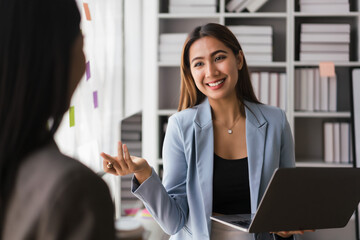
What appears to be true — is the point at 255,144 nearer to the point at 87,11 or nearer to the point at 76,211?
the point at 87,11

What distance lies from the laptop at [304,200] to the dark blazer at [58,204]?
711mm

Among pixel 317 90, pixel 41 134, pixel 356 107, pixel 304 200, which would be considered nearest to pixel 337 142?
pixel 356 107

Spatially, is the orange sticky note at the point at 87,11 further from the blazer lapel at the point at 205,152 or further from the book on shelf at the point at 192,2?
the book on shelf at the point at 192,2

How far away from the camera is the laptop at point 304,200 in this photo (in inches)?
42.6

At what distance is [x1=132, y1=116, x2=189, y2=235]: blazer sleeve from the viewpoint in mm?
1318

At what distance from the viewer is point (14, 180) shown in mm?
441

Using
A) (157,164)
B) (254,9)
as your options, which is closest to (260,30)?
(254,9)

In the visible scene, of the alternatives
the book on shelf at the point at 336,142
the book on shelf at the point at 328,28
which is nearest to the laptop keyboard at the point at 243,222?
the book on shelf at the point at 336,142

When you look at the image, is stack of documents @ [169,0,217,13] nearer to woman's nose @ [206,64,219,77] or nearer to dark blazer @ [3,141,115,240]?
woman's nose @ [206,64,219,77]

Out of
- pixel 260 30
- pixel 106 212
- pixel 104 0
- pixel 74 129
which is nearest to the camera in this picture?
pixel 106 212

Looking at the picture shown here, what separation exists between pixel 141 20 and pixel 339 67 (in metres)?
1.69

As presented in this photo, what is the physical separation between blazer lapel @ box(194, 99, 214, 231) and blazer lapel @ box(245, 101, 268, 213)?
142 mm

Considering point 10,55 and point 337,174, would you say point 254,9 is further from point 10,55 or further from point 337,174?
point 10,55

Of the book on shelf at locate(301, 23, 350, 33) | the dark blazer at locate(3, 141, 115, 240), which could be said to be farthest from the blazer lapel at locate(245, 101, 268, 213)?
the book on shelf at locate(301, 23, 350, 33)
